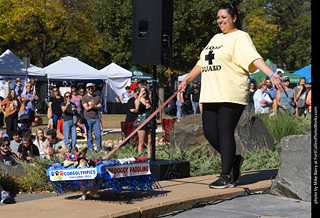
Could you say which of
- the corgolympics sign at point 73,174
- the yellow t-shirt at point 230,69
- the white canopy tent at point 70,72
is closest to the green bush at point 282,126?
the yellow t-shirt at point 230,69

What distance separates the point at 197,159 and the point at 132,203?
3.68m

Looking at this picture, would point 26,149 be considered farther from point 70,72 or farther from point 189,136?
point 70,72

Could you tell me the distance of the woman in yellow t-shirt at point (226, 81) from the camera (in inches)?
244

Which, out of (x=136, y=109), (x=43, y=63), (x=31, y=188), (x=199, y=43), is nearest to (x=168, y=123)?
(x=136, y=109)

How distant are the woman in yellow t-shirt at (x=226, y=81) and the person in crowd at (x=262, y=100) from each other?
906cm

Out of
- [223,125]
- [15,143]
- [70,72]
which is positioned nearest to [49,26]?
[70,72]

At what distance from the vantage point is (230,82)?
20.4 ft

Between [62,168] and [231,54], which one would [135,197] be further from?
[231,54]

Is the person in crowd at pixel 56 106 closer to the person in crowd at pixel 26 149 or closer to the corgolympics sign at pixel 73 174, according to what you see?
the person in crowd at pixel 26 149

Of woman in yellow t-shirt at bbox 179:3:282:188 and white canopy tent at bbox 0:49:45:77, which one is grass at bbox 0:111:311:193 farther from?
white canopy tent at bbox 0:49:45:77

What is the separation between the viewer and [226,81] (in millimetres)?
6211

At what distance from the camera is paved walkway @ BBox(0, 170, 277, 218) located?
495 cm

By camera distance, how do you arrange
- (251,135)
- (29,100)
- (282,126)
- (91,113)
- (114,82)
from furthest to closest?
1. (114,82)
2. (29,100)
3. (91,113)
4. (282,126)
5. (251,135)

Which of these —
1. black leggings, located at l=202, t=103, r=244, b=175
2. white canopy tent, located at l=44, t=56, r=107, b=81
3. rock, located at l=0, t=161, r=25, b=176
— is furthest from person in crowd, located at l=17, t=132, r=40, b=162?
white canopy tent, located at l=44, t=56, r=107, b=81
